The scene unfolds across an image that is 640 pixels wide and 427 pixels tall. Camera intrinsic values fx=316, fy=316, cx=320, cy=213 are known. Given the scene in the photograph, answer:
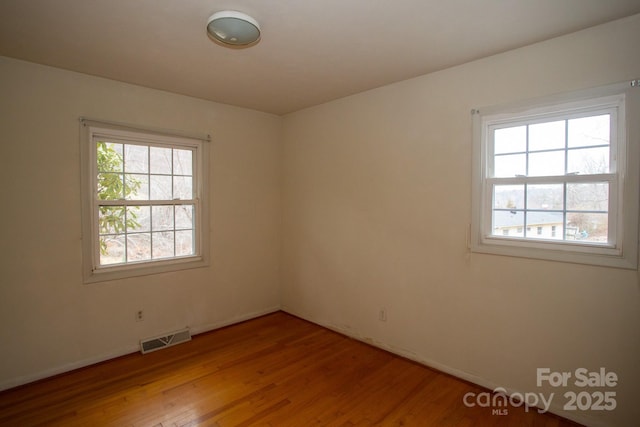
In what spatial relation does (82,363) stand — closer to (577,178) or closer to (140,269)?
(140,269)

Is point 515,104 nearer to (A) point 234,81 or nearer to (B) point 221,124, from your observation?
(A) point 234,81

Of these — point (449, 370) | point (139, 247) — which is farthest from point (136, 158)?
point (449, 370)

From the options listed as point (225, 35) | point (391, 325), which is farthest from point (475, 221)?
point (225, 35)

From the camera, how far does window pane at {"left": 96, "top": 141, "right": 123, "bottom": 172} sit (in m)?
3.00

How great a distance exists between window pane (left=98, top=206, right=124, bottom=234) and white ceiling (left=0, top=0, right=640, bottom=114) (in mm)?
1231

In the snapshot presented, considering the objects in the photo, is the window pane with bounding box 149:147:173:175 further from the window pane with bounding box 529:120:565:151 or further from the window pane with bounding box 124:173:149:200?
the window pane with bounding box 529:120:565:151

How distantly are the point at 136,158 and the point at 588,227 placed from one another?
388 centimetres

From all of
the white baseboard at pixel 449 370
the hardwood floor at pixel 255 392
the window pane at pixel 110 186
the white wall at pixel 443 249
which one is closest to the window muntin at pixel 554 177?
the white wall at pixel 443 249

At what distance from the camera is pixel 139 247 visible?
3.23 meters

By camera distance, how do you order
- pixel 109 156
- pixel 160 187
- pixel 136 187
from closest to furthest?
pixel 109 156 → pixel 136 187 → pixel 160 187

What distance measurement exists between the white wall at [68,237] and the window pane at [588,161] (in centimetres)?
328

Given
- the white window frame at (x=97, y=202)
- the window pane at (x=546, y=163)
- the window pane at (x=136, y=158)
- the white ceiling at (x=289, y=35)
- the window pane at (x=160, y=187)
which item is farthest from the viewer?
the window pane at (x=160, y=187)

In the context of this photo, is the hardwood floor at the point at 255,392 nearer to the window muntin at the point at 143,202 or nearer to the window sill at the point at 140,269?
the window sill at the point at 140,269

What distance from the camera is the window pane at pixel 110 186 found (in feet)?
9.85
